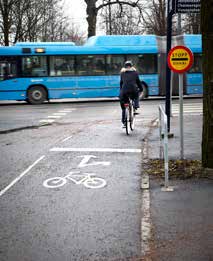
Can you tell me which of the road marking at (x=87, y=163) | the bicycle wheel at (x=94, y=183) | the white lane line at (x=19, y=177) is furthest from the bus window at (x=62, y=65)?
the bicycle wheel at (x=94, y=183)

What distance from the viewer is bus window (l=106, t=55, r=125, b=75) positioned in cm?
2638

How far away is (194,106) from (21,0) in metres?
21.5

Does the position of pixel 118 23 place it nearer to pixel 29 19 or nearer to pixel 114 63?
pixel 29 19

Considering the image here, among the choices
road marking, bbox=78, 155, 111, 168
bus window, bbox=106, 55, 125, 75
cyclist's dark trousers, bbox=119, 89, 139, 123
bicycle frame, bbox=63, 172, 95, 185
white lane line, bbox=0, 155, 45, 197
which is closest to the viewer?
white lane line, bbox=0, 155, 45, 197

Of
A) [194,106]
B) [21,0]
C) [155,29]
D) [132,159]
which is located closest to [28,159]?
[132,159]

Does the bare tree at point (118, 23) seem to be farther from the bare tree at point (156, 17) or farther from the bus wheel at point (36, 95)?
the bus wheel at point (36, 95)

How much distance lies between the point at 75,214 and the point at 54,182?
1.81 meters

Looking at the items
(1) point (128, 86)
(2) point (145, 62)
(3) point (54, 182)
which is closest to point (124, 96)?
(1) point (128, 86)

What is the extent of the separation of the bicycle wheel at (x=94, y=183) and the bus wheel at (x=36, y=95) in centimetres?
1804

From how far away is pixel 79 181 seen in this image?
Answer: 7.61 metres

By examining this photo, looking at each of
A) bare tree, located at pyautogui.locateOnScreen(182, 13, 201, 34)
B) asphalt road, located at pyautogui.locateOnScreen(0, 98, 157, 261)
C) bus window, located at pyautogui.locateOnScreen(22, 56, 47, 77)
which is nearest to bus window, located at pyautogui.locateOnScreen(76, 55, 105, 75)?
bus window, located at pyautogui.locateOnScreen(22, 56, 47, 77)

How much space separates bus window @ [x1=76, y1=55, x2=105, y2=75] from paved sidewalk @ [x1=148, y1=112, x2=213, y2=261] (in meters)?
19.0

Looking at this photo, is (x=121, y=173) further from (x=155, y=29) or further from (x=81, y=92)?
(x=155, y=29)

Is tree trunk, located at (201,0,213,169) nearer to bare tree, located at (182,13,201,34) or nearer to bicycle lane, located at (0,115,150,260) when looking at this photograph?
bicycle lane, located at (0,115,150,260)
